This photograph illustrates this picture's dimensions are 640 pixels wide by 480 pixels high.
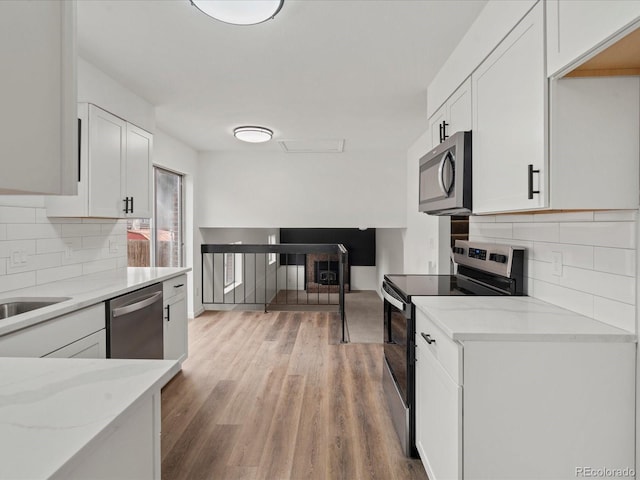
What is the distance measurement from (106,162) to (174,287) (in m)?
1.07

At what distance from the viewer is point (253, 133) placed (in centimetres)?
407

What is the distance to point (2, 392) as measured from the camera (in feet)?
2.71

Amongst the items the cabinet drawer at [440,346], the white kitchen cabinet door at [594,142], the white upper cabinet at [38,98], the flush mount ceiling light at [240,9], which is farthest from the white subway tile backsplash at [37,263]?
the white kitchen cabinet door at [594,142]

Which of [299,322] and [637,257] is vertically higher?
[637,257]

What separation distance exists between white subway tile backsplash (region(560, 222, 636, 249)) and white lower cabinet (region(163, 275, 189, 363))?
262 cm

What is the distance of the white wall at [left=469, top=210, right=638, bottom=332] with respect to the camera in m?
1.34

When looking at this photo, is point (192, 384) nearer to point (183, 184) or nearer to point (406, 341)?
point (406, 341)

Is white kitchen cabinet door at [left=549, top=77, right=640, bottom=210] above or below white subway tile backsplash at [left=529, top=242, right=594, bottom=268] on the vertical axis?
A: above

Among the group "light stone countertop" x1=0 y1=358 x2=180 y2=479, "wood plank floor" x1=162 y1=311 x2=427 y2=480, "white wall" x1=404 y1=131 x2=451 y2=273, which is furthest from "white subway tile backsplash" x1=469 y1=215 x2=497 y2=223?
"light stone countertop" x1=0 y1=358 x2=180 y2=479

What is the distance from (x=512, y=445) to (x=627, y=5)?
56.1 inches

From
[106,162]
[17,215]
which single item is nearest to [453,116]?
[106,162]

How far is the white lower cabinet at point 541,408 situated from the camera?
1319mm

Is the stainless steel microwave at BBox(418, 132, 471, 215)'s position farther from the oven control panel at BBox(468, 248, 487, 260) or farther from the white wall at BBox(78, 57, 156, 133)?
the white wall at BBox(78, 57, 156, 133)

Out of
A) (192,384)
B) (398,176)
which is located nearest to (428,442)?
(192,384)
